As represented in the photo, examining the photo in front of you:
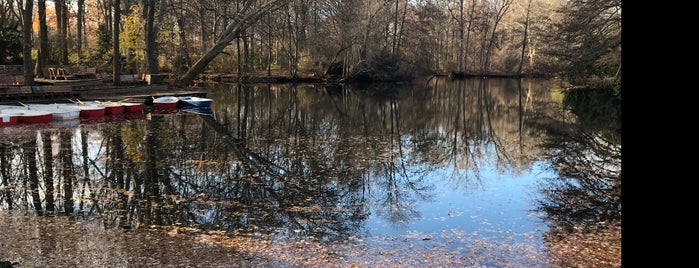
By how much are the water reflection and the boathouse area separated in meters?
4.80

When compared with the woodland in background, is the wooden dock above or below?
below

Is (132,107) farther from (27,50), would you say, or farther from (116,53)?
(27,50)

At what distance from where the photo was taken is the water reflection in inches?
370

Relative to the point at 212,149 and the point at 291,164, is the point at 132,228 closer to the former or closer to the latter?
A: the point at 291,164

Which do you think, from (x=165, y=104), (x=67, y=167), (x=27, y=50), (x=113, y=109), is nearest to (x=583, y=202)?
(x=67, y=167)

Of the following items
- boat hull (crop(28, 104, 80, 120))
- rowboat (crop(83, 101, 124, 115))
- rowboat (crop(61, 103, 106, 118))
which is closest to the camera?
boat hull (crop(28, 104, 80, 120))

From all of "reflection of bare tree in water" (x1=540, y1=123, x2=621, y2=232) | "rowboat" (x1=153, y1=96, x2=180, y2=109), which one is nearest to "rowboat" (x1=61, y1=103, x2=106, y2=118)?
"rowboat" (x1=153, y1=96, x2=180, y2=109)

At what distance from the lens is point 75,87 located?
91.5ft

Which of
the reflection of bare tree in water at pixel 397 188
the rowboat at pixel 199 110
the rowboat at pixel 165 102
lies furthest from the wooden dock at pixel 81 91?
the reflection of bare tree in water at pixel 397 188

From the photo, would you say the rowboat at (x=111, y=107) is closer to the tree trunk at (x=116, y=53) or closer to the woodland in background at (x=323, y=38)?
the woodland in background at (x=323, y=38)

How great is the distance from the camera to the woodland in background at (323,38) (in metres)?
34.2

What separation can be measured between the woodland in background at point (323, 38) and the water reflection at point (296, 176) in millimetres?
11820

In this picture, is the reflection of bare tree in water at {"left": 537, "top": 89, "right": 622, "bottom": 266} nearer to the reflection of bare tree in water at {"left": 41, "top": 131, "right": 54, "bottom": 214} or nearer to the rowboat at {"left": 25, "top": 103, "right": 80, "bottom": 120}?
the reflection of bare tree in water at {"left": 41, "top": 131, "right": 54, "bottom": 214}
